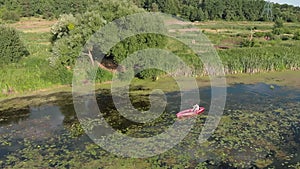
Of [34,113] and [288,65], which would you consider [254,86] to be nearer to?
[288,65]

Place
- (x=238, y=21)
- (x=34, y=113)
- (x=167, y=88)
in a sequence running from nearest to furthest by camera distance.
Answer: (x=34, y=113)
(x=167, y=88)
(x=238, y=21)

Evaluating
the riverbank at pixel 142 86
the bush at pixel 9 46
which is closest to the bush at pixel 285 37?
the riverbank at pixel 142 86

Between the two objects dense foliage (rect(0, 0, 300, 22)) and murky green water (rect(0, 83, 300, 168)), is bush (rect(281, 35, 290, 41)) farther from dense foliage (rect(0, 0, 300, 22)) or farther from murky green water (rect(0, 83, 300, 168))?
dense foliage (rect(0, 0, 300, 22))

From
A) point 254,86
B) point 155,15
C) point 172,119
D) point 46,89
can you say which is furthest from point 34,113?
point 254,86

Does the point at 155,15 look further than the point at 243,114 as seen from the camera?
Yes

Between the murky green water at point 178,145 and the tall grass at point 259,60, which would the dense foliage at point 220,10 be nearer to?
the tall grass at point 259,60

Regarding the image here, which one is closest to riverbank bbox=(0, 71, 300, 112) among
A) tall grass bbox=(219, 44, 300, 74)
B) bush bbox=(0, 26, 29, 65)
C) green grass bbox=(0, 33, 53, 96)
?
green grass bbox=(0, 33, 53, 96)

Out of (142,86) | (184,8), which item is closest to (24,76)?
(142,86)
